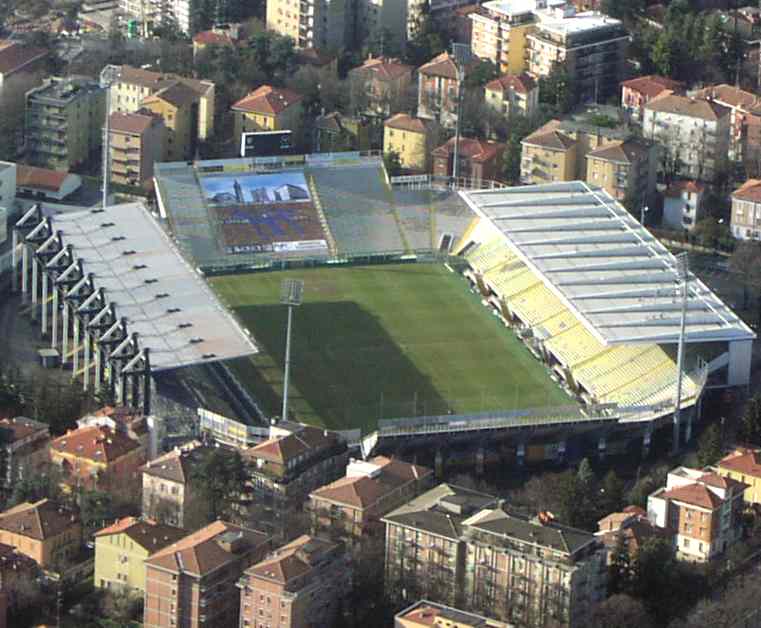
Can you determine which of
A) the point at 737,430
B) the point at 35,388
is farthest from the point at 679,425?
the point at 35,388

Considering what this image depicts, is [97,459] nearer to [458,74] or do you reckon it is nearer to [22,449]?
[22,449]

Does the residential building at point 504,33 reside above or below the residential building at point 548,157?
above

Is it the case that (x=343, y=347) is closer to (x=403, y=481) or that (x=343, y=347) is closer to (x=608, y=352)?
(x=608, y=352)

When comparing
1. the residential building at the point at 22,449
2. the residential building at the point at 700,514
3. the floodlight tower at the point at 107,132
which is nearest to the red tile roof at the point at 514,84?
the floodlight tower at the point at 107,132

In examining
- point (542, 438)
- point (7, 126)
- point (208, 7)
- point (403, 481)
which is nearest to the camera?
point (403, 481)

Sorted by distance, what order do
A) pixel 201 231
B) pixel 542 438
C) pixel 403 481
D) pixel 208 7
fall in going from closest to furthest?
pixel 403 481 < pixel 542 438 < pixel 201 231 < pixel 208 7

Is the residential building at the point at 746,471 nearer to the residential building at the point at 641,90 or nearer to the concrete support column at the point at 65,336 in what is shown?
the concrete support column at the point at 65,336
